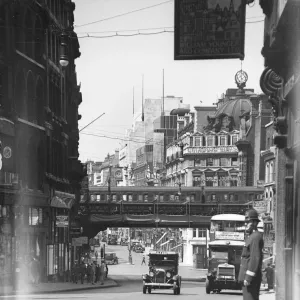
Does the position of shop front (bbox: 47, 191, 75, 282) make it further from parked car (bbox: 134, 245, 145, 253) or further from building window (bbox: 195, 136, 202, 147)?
parked car (bbox: 134, 245, 145, 253)

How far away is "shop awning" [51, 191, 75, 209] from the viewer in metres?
60.0

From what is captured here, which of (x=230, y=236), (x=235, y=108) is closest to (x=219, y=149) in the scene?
(x=235, y=108)

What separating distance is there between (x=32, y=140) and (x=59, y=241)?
10.8 m

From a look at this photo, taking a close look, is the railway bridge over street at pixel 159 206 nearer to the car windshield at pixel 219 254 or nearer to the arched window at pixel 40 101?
the arched window at pixel 40 101

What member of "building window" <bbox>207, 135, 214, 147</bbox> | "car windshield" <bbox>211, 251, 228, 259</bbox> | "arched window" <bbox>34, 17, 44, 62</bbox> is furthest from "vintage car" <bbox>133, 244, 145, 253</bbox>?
"car windshield" <bbox>211, 251, 228, 259</bbox>

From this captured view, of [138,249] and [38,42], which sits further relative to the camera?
[138,249]

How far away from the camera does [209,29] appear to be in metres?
23.4

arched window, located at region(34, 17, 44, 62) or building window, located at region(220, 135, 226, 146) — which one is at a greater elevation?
arched window, located at region(34, 17, 44, 62)

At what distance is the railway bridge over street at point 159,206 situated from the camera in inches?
3760

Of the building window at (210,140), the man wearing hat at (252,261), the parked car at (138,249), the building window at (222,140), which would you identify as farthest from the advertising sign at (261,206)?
the parked car at (138,249)

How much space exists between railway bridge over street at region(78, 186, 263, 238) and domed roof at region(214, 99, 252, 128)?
119ft

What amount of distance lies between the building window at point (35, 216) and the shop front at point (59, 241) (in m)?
1.16

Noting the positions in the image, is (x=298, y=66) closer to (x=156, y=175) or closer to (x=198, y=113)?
(x=198, y=113)

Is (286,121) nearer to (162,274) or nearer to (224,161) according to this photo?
(162,274)
